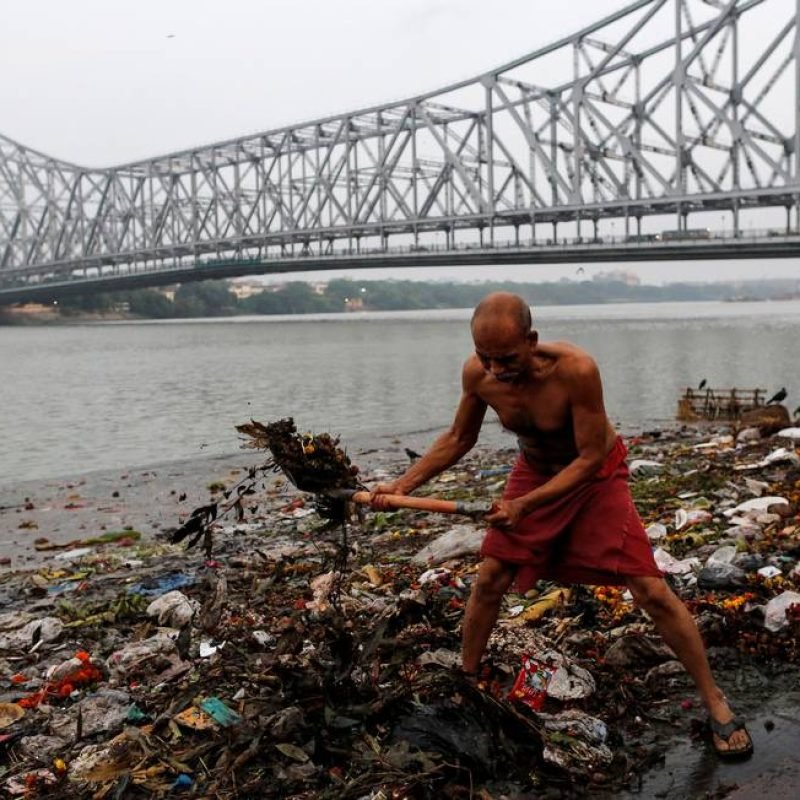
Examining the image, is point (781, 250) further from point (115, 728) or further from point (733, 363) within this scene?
point (115, 728)

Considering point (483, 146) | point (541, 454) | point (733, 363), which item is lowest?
point (733, 363)

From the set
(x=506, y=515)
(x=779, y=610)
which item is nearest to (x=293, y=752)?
(x=506, y=515)

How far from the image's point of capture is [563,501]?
3064 millimetres

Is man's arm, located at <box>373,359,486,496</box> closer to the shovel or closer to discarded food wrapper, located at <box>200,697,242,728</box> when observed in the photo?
the shovel

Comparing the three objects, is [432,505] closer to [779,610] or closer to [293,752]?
[293,752]

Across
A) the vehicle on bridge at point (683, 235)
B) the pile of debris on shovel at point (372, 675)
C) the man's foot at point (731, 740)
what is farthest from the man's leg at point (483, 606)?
the vehicle on bridge at point (683, 235)

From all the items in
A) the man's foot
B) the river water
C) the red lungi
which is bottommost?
the river water

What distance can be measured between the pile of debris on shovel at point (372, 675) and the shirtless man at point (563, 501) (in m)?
0.35

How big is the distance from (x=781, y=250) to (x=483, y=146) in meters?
32.4

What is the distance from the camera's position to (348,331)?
2308 inches

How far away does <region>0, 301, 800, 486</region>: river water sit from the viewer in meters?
15.7

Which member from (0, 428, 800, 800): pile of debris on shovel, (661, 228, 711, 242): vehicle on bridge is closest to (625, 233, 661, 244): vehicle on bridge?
(661, 228, 711, 242): vehicle on bridge

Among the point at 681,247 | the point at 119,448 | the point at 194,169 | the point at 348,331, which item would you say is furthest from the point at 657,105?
the point at 119,448

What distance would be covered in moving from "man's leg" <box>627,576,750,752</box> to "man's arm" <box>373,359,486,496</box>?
772 mm
